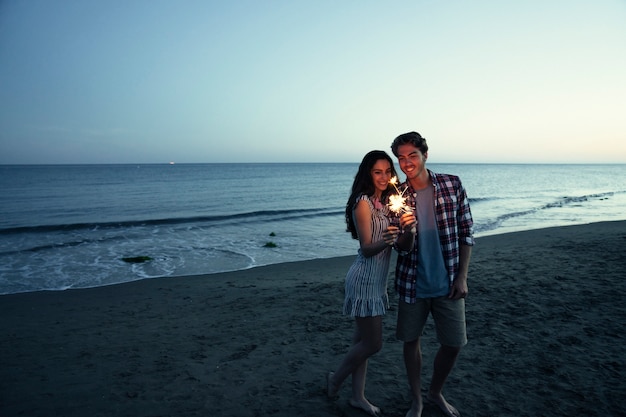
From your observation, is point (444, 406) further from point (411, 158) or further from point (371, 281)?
point (411, 158)

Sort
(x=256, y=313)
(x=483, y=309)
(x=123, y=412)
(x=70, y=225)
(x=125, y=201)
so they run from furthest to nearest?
(x=125, y=201), (x=70, y=225), (x=256, y=313), (x=483, y=309), (x=123, y=412)

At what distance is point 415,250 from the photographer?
10.9 feet

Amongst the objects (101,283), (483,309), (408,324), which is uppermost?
(408,324)

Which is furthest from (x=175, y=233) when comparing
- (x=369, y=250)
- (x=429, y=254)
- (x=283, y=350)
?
(x=429, y=254)

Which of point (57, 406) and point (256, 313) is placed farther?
point (256, 313)

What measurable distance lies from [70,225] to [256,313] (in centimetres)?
1745

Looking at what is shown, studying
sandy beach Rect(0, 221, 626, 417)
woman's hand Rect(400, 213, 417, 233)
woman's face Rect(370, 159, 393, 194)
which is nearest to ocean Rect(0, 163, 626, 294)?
sandy beach Rect(0, 221, 626, 417)

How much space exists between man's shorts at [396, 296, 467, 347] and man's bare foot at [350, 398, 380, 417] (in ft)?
2.97

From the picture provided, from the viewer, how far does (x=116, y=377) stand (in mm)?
4629

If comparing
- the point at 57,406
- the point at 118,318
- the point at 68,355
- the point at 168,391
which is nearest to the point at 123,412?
the point at 168,391

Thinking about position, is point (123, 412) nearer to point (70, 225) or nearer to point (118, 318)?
point (118, 318)

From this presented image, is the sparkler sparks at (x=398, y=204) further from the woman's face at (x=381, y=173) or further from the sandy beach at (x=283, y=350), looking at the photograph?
the sandy beach at (x=283, y=350)

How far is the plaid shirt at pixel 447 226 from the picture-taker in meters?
3.23

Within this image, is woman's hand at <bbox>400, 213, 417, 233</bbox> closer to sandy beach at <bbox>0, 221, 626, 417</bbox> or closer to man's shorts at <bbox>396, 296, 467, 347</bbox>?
man's shorts at <bbox>396, 296, 467, 347</bbox>
